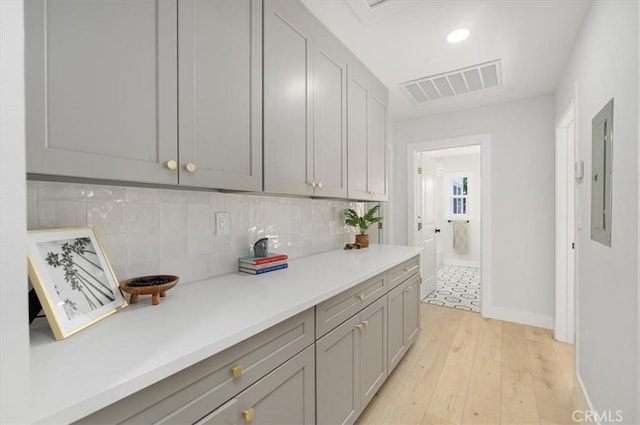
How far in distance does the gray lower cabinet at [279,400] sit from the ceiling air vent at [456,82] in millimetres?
2568

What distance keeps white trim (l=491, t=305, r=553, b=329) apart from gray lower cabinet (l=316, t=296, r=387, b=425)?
2077mm

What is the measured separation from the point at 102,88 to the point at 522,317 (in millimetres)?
3957

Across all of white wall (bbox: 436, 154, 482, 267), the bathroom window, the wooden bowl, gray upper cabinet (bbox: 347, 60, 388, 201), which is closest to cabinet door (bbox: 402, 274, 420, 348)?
gray upper cabinet (bbox: 347, 60, 388, 201)

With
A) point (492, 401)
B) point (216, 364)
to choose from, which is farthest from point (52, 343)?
point (492, 401)

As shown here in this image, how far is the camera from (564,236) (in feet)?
9.08

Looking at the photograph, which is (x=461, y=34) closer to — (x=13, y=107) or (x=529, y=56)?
(x=529, y=56)

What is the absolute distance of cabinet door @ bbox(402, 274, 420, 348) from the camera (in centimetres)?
231

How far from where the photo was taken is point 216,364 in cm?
81

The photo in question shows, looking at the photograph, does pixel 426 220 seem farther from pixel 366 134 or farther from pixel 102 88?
pixel 102 88

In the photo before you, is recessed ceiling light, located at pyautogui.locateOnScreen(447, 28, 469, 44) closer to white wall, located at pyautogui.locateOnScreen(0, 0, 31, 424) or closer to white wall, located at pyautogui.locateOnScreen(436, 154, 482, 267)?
white wall, located at pyautogui.locateOnScreen(0, 0, 31, 424)

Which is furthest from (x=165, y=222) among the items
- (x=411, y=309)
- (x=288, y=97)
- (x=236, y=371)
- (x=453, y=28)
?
(x=453, y=28)

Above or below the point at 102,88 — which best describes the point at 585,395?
below

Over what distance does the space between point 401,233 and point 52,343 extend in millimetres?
3622

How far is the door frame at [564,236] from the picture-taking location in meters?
2.73
